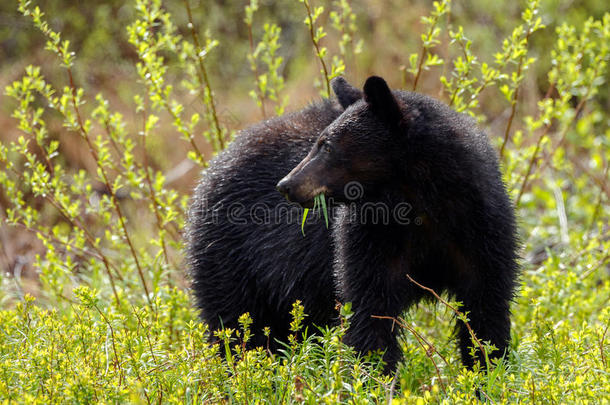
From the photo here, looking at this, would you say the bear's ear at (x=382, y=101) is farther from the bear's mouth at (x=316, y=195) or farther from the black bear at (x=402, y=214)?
the bear's mouth at (x=316, y=195)

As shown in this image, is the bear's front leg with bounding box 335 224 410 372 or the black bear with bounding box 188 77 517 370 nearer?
the black bear with bounding box 188 77 517 370

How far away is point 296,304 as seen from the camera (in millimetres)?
3371

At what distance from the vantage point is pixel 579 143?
8.71 m

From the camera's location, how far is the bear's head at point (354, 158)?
3643mm

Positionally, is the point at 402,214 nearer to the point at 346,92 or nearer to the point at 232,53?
the point at 346,92

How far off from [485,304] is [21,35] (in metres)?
9.77

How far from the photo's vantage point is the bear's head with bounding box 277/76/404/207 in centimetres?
364

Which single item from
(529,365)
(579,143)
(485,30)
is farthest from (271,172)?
(485,30)

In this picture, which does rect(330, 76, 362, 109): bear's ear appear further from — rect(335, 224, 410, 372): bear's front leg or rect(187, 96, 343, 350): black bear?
rect(335, 224, 410, 372): bear's front leg

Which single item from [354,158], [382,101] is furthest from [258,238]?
[382,101]

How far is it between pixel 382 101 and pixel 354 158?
1.05 ft

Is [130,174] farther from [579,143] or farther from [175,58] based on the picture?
[175,58]

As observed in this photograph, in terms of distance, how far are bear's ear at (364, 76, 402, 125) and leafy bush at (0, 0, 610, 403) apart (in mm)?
1056

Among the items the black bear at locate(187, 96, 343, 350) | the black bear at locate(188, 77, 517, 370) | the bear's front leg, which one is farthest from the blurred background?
the bear's front leg
